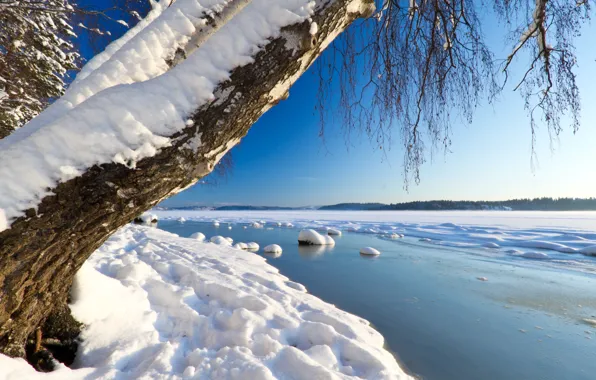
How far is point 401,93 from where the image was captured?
1.91 metres

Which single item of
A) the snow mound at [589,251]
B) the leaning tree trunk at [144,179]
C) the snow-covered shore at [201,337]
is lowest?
the snow mound at [589,251]

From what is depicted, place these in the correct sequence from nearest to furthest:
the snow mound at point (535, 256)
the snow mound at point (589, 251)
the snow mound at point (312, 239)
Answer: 1. the snow mound at point (535, 256)
2. the snow mound at point (589, 251)
3. the snow mound at point (312, 239)

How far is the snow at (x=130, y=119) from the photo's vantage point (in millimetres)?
799

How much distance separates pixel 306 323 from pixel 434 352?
1.27m

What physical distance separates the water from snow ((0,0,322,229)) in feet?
7.96

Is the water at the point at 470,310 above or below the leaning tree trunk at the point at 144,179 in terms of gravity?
below

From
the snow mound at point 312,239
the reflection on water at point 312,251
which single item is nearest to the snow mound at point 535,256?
the reflection on water at point 312,251

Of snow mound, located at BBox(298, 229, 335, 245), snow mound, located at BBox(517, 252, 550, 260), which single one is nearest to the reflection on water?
snow mound, located at BBox(298, 229, 335, 245)

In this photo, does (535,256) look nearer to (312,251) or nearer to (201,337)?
(312,251)

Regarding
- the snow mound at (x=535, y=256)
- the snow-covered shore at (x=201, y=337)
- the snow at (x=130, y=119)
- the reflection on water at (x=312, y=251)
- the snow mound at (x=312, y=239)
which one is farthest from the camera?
the snow mound at (x=312, y=239)

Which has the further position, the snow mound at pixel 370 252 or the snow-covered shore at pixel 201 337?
the snow mound at pixel 370 252

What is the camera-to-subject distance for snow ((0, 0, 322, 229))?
0.80 metres

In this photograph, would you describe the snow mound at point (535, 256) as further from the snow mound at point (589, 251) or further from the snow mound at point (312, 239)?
the snow mound at point (312, 239)

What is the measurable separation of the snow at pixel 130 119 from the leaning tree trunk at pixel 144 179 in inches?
1.0
